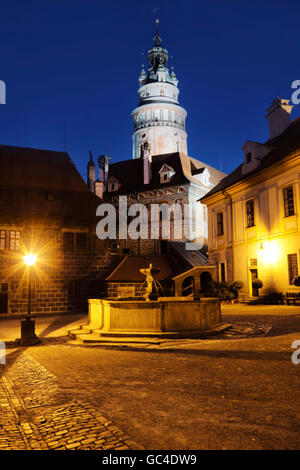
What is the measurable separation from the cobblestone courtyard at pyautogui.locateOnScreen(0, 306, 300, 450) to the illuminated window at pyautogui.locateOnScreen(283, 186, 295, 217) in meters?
13.1

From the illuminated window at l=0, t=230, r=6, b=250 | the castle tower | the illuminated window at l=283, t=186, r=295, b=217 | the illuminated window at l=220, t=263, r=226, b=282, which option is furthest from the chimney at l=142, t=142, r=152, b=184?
the illuminated window at l=283, t=186, r=295, b=217

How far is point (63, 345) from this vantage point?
11.8m

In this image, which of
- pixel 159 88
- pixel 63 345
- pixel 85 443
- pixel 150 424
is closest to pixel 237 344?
pixel 63 345

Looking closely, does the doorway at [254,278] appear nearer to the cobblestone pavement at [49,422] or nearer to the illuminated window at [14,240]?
the illuminated window at [14,240]

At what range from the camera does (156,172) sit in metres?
48.9

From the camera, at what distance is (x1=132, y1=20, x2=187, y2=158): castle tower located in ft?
198

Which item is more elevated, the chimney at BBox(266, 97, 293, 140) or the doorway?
the chimney at BBox(266, 97, 293, 140)

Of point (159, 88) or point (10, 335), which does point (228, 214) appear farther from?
point (159, 88)

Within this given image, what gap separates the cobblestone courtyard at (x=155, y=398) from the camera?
161 inches

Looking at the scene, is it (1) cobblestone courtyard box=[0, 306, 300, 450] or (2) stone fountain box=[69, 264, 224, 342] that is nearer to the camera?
(1) cobblestone courtyard box=[0, 306, 300, 450]

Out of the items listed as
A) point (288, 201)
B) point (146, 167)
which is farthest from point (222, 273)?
point (146, 167)

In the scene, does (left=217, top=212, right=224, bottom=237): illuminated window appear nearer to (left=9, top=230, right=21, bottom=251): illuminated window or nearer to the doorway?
the doorway

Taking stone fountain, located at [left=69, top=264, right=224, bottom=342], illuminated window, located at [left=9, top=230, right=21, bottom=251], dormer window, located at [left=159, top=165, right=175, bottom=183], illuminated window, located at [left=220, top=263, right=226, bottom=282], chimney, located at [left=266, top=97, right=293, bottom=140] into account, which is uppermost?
dormer window, located at [left=159, top=165, right=175, bottom=183]

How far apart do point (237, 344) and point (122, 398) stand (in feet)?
17.6
